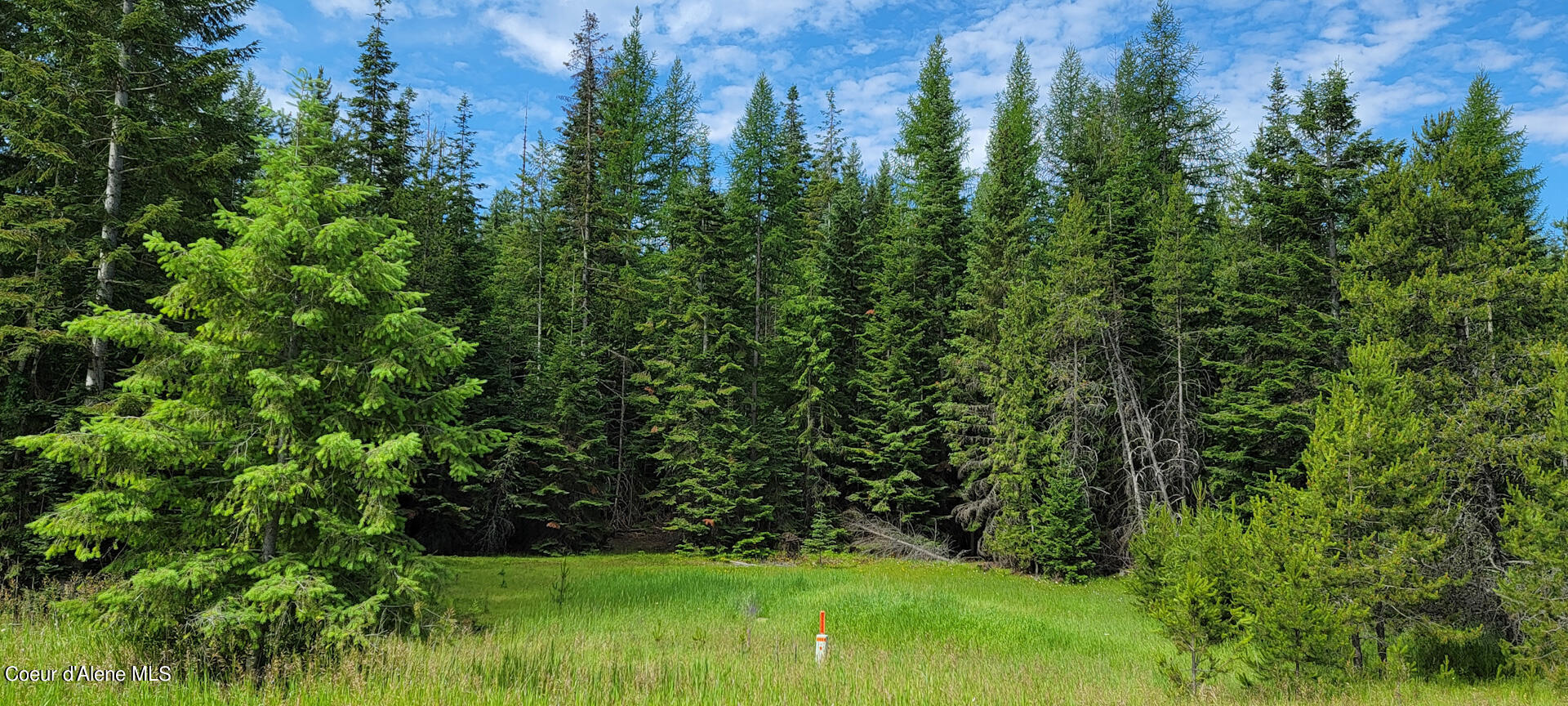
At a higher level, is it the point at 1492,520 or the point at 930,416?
the point at 930,416

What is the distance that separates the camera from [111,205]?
44.1 ft

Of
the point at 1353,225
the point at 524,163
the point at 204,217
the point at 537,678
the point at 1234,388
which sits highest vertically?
the point at 524,163

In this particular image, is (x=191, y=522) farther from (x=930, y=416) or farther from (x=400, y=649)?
(x=930, y=416)

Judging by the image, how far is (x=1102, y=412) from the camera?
74.0 feet

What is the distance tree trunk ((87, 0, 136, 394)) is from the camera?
1290 cm

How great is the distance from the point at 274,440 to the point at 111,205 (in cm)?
900

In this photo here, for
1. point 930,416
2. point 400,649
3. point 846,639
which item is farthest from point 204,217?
point 930,416

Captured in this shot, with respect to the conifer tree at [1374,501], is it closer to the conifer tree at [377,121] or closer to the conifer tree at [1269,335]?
the conifer tree at [1269,335]

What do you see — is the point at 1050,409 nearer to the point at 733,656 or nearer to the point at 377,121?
the point at 733,656

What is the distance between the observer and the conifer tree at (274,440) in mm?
8164

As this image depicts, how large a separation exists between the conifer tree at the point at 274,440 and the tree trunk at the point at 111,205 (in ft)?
17.0

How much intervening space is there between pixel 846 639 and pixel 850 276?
791 inches

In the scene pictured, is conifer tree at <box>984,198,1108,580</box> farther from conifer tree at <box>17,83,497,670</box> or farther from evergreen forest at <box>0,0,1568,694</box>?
conifer tree at <box>17,83,497,670</box>

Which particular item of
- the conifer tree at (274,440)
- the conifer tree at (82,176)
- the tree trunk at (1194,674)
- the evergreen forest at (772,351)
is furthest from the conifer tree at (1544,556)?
the conifer tree at (82,176)
